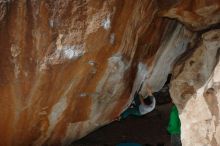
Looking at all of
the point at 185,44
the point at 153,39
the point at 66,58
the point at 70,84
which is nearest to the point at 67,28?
the point at 66,58

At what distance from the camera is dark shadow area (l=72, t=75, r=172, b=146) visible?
7121mm

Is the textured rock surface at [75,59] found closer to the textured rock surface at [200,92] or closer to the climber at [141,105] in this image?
the textured rock surface at [200,92]

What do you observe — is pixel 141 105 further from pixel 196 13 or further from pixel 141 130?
pixel 196 13

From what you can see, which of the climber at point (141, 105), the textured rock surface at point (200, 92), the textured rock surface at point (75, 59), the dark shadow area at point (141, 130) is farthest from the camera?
the dark shadow area at point (141, 130)

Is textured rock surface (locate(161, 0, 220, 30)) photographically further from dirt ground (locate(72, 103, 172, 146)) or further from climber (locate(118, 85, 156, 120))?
dirt ground (locate(72, 103, 172, 146))

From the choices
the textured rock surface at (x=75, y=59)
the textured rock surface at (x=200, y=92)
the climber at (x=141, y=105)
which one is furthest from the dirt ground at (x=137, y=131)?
the textured rock surface at (x=200, y=92)

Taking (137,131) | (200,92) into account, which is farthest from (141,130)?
(200,92)

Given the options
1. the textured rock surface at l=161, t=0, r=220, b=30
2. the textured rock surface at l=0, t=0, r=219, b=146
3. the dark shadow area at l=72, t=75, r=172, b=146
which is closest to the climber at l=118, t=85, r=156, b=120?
the textured rock surface at l=0, t=0, r=219, b=146

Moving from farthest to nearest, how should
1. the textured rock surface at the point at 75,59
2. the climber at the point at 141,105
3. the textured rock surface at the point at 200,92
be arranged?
the climber at the point at 141,105
the textured rock surface at the point at 200,92
the textured rock surface at the point at 75,59

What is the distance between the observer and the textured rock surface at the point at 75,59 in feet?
14.8

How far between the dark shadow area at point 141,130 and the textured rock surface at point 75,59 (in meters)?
1.19

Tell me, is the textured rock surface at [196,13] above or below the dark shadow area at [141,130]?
above

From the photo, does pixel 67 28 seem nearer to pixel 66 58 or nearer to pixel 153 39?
pixel 66 58

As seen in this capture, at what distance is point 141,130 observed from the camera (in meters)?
7.46
